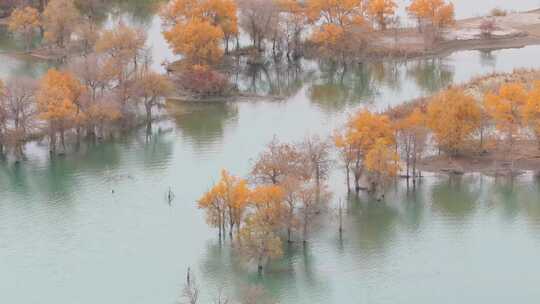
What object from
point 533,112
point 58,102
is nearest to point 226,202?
point 58,102

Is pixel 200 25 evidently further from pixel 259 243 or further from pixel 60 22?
pixel 259 243

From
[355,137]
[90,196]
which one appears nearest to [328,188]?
[355,137]

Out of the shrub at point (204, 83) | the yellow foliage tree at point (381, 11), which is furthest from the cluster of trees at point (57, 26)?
the yellow foliage tree at point (381, 11)

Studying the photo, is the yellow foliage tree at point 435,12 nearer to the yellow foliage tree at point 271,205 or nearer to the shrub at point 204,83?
the shrub at point 204,83

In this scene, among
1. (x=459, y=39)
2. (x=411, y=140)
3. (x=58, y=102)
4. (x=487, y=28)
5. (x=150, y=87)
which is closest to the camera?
(x=411, y=140)

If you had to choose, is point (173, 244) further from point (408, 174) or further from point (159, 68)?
point (159, 68)

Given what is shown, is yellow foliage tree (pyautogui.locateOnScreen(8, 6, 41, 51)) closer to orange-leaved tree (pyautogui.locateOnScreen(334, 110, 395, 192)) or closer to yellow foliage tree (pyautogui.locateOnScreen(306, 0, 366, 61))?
yellow foliage tree (pyautogui.locateOnScreen(306, 0, 366, 61))

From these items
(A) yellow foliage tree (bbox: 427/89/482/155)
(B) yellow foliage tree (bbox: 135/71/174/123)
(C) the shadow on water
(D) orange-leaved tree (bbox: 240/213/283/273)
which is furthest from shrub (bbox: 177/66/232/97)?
(D) orange-leaved tree (bbox: 240/213/283/273)

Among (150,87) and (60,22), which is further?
(60,22)

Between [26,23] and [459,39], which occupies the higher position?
[26,23]
